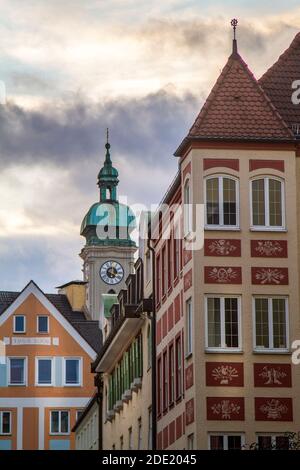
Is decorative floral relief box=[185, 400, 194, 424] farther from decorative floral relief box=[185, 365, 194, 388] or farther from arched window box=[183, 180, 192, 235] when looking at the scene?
arched window box=[183, 180, 192, 235]

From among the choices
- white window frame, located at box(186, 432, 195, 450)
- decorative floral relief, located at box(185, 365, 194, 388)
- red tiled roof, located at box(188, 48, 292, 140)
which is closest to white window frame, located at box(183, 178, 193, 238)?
red tiled roof, located at box(188, 48, 292, 140)

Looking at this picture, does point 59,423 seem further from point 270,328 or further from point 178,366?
point 270,328

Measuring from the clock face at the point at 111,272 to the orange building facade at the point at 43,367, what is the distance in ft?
245

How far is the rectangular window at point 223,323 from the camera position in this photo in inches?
1977

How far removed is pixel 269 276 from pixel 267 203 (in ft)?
7.82

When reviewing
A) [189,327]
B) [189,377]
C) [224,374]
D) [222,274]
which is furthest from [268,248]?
[189,377]

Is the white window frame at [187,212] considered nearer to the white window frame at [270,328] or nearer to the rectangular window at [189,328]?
the rectangular window at [189,328]

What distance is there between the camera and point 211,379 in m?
49.7

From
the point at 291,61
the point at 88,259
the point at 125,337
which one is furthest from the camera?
the point at 88,259

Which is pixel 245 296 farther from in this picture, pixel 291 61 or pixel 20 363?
pixel 20 363

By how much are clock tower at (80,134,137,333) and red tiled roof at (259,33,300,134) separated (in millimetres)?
112091

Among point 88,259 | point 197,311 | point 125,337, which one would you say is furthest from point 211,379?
point 88,259

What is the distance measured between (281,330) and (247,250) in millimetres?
2667

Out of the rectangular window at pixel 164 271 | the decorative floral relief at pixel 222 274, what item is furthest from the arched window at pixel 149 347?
the decorative floral relief at pixel 222 274
